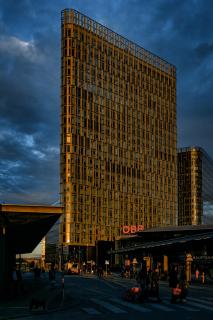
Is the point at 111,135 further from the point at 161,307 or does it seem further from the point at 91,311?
the point at 91,311

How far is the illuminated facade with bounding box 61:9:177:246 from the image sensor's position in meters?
143

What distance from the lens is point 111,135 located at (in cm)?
15675

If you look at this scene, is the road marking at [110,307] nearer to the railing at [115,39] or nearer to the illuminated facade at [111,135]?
the illuminated facade at [111,135]

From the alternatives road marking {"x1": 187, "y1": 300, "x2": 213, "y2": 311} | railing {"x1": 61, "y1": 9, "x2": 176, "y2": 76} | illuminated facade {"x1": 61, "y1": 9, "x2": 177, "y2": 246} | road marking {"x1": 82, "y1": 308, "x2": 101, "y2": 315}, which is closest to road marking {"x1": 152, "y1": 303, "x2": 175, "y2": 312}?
road marking {"x1": 187, "y1": 300, "x2": 213, "y2": 311}

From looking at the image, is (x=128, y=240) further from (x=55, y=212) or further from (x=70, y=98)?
(x=55, y=212)

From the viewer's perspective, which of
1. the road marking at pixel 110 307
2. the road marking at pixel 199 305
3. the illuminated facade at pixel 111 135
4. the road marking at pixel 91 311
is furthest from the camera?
the illuminated facade at pixel 111 135

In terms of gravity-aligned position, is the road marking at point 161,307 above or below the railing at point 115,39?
below

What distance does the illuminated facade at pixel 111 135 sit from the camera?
143 metres

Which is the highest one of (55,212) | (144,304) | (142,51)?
(142,51)

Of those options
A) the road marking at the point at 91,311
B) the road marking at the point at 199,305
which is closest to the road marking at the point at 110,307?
the road marking at the point at 91,311

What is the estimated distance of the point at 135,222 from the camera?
164 meters

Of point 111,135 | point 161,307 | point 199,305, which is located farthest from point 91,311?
point 111,135

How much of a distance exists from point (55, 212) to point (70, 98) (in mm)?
115202

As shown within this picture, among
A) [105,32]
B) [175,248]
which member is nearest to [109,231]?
[105,32]
